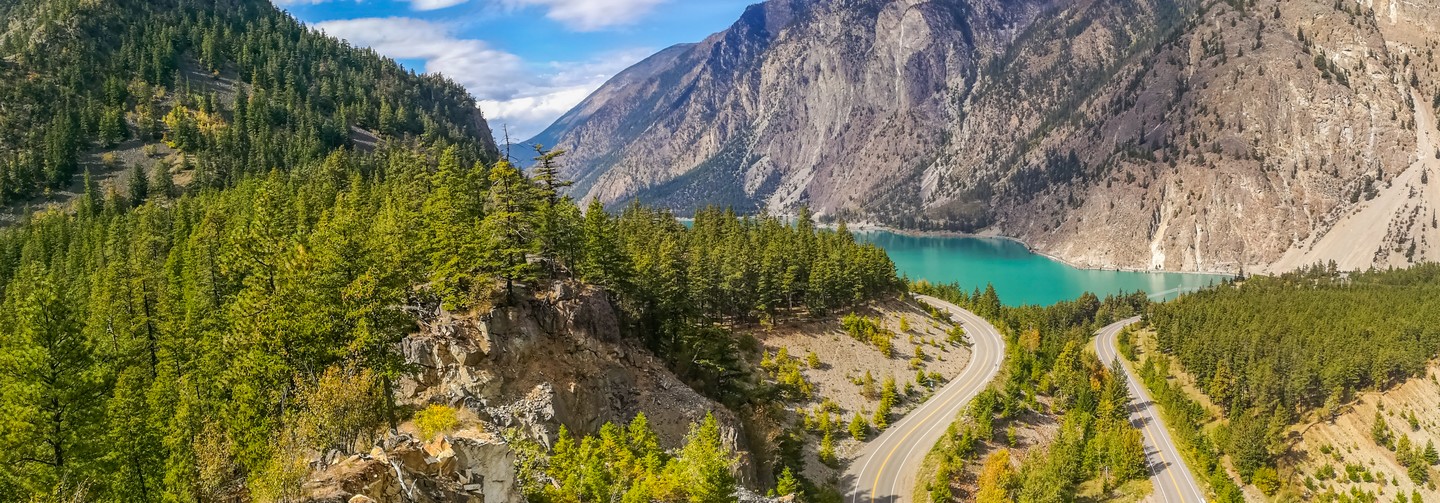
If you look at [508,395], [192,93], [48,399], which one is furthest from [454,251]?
[192,93]

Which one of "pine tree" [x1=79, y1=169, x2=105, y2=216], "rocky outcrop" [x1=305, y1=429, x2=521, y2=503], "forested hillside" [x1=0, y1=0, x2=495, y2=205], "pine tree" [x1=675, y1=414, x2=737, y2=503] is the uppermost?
"forested hillside" [x1=0, y1=0, x2=495, y2=205]

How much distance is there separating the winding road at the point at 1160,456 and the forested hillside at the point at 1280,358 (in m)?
2.28

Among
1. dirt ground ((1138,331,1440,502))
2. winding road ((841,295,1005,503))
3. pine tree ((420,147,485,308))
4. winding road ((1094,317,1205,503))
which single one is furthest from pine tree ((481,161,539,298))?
dirt ground ((1138,331,1440,502))

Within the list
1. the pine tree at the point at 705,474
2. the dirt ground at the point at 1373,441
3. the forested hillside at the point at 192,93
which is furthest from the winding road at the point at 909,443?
the forested hillside at the point at 192,93

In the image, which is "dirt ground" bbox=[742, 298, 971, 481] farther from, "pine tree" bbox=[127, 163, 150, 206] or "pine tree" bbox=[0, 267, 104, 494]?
"pine tree" bbox=[127, 163, 150, 206]

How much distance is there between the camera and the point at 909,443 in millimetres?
72438

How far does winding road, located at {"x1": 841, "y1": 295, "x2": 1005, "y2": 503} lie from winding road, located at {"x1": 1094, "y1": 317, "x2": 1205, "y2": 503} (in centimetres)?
2078

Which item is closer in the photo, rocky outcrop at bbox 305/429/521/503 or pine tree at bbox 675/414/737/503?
rocky outcrop at bbox 305/429/521/503

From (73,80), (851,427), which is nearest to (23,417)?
(851,427)

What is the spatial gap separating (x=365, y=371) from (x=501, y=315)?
14.0m

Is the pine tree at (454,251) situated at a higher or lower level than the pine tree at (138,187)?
lower

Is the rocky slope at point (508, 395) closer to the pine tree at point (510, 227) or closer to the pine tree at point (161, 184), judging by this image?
the pine tree at point (510, 227)

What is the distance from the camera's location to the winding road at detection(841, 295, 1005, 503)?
6431 centimetres

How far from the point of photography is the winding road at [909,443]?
64312 millimetres
